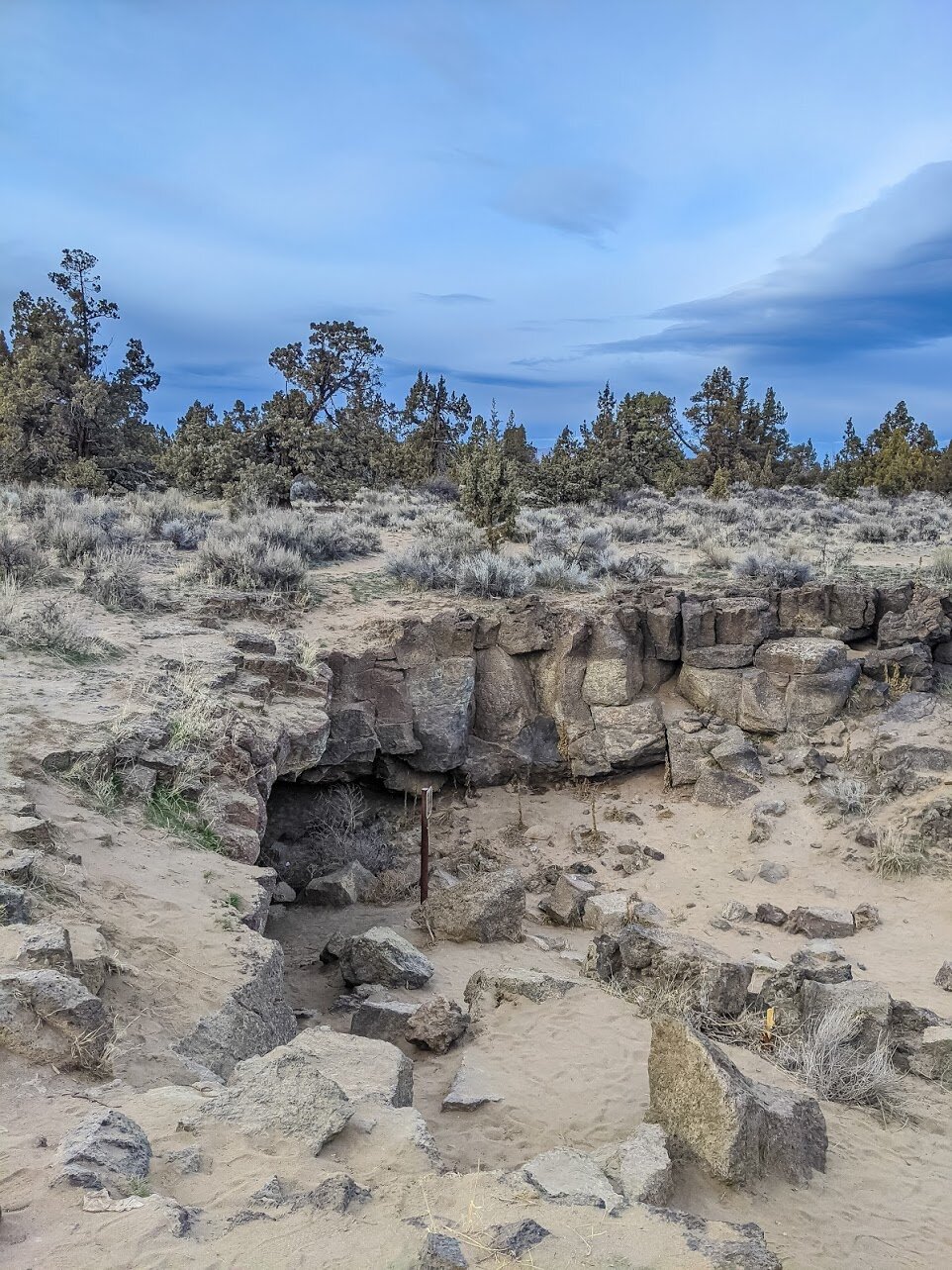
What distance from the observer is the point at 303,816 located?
40.8ft

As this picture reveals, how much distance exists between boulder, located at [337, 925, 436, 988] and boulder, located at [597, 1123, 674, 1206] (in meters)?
3.68

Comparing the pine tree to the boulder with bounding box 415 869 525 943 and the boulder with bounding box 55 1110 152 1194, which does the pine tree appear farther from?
the boulder with bounding box 55 1110 152 1194

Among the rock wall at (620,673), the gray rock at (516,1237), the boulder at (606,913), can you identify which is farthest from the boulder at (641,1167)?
the rock wall at (620,673)

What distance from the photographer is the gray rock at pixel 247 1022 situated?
15.7 ft

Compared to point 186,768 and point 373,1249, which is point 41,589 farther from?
point 373,1249

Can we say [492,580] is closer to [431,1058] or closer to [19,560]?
[19,560]

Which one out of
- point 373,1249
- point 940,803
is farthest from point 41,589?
point 940,803

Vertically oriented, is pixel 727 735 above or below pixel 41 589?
below

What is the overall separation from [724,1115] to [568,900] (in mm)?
5899

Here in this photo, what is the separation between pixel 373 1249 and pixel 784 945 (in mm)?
8376

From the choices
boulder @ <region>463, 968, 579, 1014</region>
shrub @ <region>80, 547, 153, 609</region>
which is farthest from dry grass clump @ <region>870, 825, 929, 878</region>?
shrub @ <region>80, 547, 153, 609</region>

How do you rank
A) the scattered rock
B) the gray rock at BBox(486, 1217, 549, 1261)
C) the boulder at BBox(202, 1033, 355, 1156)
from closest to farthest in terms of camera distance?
the gray rock at BBox(486, 1217, 549, 1261), the boulder at BBox(202, 1033, 355, 1156), the scattered rock

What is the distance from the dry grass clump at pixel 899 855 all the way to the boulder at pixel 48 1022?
34.8ft

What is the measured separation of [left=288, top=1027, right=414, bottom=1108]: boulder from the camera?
4227 millimetres
